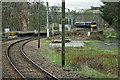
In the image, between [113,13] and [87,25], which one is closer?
[113,13]

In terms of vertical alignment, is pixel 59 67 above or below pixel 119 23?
below

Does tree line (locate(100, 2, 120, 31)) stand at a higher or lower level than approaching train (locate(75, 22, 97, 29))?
higher

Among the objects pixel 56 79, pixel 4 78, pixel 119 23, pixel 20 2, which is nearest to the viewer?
pixel 56 79

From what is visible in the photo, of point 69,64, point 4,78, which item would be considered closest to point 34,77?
point 4,78

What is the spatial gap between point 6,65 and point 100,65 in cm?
593

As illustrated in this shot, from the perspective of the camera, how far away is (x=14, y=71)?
1097cm

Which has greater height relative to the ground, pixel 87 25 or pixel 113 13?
pixel 113 13

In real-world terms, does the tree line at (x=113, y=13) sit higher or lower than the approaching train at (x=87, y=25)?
higher

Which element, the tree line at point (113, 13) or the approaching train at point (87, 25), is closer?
the tree line at point (113, 13)

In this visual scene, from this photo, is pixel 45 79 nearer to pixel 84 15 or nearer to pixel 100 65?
pixel 100 65

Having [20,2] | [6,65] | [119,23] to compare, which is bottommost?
[6,65]

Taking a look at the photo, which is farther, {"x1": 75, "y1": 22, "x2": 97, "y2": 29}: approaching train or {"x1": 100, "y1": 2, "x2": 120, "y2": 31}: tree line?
{"x1": 75, "y1": 22, "x2": 97, "y2": 29}: approaching train

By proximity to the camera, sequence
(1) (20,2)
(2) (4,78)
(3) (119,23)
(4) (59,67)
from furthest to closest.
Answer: (1) (20,2)
(3) (119,23)
(4) (59,67)
(2) (4,78)

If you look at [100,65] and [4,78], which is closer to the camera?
[4,78]
